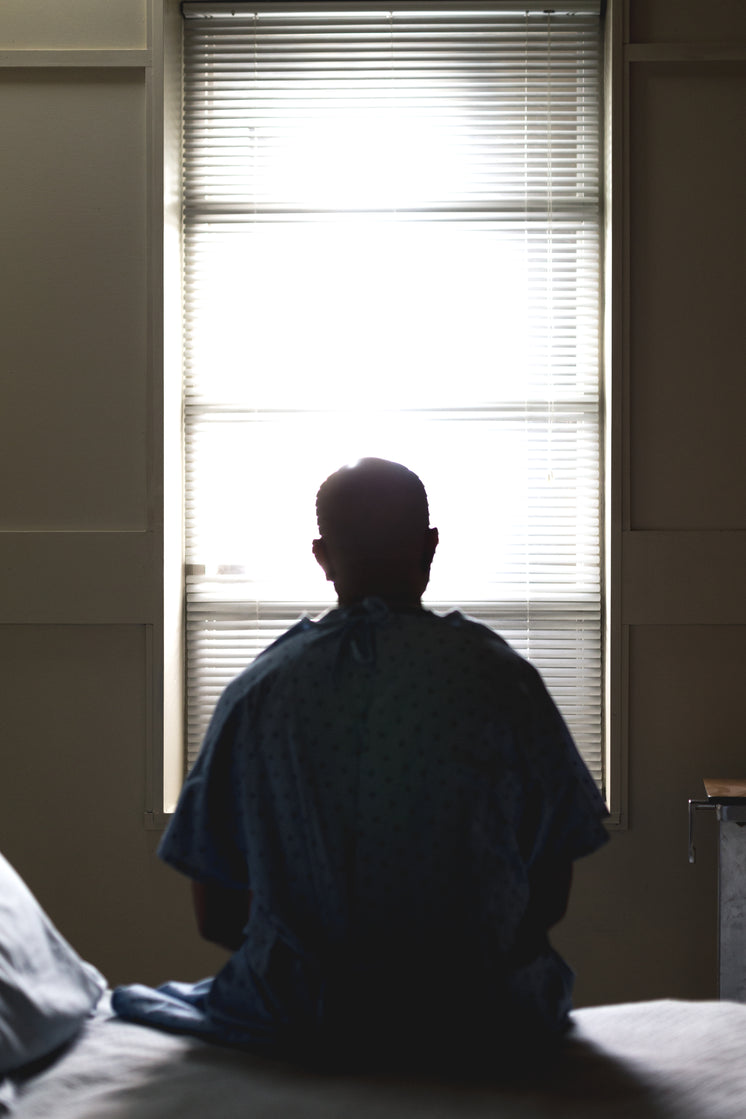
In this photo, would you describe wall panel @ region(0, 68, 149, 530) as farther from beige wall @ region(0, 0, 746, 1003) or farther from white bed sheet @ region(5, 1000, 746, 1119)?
white bed sheet @ region(5, 1000, 746, 1119)

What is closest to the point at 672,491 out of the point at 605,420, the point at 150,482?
the point at 605,420

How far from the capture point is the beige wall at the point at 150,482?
Answer: 2.86m

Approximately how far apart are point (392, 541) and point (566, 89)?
7.14 ft

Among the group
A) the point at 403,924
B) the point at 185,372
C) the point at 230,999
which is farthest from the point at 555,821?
the point at 185,372

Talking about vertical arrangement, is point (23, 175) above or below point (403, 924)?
above

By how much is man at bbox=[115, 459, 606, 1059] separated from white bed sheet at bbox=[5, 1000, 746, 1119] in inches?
2.4

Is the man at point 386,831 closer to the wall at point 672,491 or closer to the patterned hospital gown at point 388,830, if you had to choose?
the patterned hospital gown at point 388,830

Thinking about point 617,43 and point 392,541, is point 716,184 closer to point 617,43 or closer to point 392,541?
point 617,43

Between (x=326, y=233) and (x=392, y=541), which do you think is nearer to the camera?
(x=392, y=541)

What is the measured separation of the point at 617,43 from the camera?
2.83 m

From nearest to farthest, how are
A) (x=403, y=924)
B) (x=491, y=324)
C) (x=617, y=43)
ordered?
(x=403, y=924) < (x=617, y=43) < (x=491, y=324)

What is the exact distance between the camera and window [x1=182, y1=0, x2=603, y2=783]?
3.03 meters

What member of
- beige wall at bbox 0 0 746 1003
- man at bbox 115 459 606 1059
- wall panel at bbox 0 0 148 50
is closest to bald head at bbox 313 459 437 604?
man at bbox 115 459 606 1059

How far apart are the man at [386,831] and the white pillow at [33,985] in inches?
4.9
